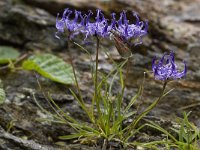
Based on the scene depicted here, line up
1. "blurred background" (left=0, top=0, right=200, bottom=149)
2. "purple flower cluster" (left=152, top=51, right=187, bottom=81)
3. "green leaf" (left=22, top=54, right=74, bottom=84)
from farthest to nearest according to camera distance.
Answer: "green leaf" (left=22, top=54, right=74, bottom=84)
"blurred background" (left=0, top=0, right=200, bottom=149)
"purple flower cluster" (left=152, top=51, right=187, bottom=81)

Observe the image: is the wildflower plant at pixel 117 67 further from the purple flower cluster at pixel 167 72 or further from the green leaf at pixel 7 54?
the green leaf at pixel 7 54

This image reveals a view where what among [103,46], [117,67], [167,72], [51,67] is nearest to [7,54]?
[51,67]

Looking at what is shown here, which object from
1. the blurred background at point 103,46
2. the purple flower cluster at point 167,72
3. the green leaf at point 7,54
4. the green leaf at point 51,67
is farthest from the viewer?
the green leaf at point 7,54

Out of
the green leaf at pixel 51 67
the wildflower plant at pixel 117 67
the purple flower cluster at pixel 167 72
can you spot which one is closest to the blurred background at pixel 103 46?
the green leaf at pixel 51 67

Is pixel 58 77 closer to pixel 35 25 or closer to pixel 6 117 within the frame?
pixel 6 117

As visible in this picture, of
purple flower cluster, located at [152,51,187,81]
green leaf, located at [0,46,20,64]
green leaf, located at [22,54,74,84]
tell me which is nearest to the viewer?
purple flower cluster, located at [152,51,187,81]

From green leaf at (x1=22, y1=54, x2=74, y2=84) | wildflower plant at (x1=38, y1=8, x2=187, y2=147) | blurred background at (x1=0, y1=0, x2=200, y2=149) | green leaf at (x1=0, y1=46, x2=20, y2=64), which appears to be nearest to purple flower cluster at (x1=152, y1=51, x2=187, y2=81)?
wildflower plant at (x1=38, y1=8, x2=187, y2=147)

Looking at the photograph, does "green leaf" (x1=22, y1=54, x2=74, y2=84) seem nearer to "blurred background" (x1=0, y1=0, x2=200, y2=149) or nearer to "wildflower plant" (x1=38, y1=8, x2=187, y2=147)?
"blurred background" (x1=0, y1=0, x2=200, y2=149)
